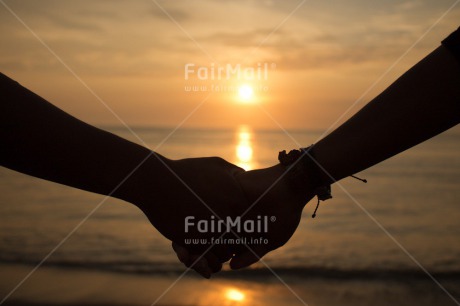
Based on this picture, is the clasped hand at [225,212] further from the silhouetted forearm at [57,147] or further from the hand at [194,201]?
the silhouetted forearm at [57,147]

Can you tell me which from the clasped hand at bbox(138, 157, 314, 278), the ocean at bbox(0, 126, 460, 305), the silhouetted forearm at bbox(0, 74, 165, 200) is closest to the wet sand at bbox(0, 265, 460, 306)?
the ocean at bbox(0, 126, 460, 305)

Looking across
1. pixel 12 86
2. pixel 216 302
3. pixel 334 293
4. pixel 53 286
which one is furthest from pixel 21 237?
pixel 12 86

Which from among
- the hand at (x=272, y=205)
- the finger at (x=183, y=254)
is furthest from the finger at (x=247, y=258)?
the finger at (x=183, y=254)

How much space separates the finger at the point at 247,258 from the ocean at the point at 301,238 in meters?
2.18

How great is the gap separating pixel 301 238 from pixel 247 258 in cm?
333

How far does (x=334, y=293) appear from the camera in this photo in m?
3.69

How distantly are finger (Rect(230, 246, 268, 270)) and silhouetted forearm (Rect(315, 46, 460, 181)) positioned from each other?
321 mm

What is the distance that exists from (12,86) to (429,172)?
957 centimetres

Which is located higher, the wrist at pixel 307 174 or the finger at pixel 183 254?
the wrist at pixel 307 174

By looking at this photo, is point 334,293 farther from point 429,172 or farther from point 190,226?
point 429,172

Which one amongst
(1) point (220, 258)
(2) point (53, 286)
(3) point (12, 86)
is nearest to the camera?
(3) point (12, 86)

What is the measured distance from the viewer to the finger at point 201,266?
5.25 feet

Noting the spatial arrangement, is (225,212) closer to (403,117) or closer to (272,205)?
(272,205)

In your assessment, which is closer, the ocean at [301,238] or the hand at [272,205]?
the hand at [272,205]
